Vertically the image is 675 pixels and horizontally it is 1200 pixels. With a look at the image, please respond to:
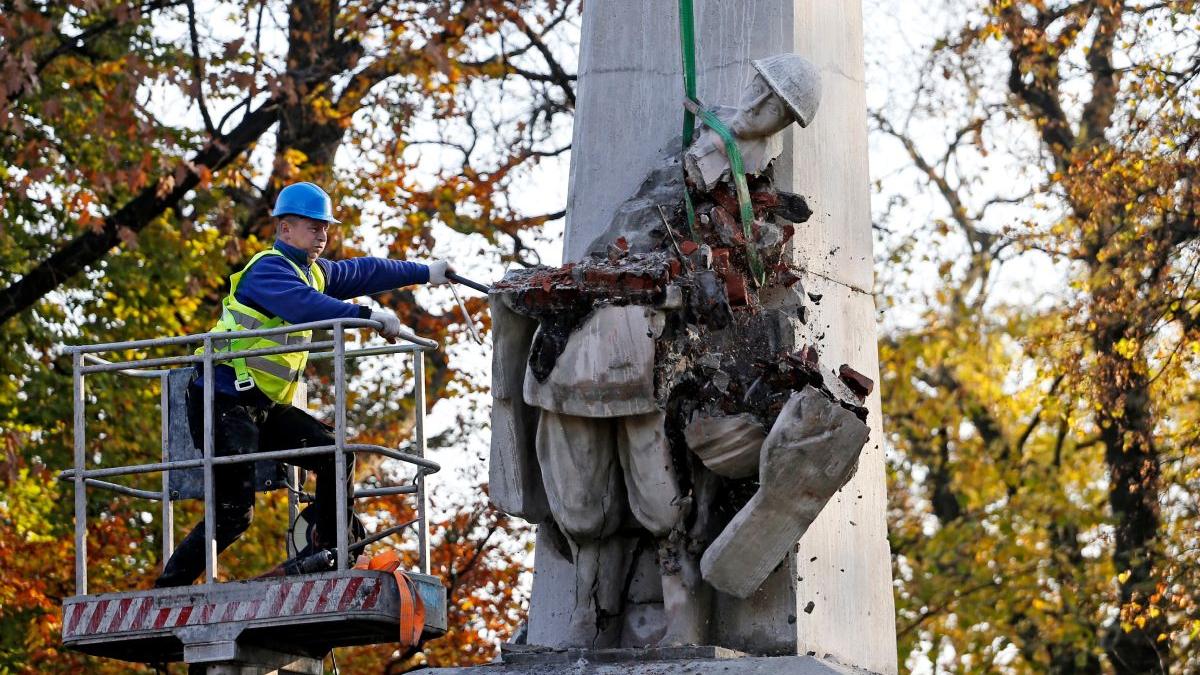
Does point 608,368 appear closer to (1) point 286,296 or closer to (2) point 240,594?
(1) point 286,296

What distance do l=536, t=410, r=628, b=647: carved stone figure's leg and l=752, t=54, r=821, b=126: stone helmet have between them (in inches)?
50.4

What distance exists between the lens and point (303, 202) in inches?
321

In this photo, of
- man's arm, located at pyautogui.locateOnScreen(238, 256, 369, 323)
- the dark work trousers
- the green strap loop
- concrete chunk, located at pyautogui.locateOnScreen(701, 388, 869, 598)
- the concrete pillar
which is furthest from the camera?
the dark work trousers

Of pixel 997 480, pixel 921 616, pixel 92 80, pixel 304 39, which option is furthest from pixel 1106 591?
pixel 92 80

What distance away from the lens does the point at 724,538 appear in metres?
6.99

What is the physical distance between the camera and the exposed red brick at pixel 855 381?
738cm

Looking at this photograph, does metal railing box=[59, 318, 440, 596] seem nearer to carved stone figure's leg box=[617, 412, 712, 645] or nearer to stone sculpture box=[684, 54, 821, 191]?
carved stone figure's leg box=[617, 412, 712, 645]

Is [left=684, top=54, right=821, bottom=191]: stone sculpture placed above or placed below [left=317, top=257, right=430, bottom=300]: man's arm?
above

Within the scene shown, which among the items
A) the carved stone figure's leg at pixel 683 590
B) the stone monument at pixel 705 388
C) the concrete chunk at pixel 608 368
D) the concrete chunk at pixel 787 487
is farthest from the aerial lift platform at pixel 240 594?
the concrete chunk at pixel 787 487

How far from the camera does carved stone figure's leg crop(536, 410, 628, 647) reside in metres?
7.16

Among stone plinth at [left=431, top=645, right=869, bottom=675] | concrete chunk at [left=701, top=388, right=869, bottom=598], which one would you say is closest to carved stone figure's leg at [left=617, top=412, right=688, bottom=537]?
concrete chunk at [left=701, top=388, right=869, bottom=598]

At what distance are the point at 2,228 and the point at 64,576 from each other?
254 cm

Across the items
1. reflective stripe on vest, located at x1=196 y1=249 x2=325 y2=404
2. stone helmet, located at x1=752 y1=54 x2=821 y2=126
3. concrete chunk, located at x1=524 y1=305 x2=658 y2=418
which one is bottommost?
concrete chunk, located at x1=524 y1=305 x2=658 y2=418

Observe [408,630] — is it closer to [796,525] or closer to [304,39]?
[796,525]
